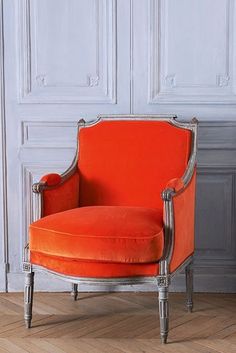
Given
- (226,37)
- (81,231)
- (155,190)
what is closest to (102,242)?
(81,231)

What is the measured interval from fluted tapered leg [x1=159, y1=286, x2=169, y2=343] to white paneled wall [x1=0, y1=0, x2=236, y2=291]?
0.62m

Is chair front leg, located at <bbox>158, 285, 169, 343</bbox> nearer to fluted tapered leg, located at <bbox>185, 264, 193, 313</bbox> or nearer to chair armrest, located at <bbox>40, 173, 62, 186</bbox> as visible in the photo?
fluted tapered leg, located at <bbox>185, 264, 193, 313</bbox>

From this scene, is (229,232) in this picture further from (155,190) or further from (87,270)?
(87,270)

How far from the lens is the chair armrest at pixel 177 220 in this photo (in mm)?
2484

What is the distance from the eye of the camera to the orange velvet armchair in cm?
245

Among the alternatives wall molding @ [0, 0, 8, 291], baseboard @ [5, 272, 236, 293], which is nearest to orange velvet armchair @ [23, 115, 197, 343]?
baseboard @ [5, 272, 236, 293]

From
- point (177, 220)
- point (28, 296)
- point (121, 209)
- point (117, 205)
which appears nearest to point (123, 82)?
point (117, 205)

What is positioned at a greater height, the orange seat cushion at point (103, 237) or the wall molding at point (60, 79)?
the wall molding at point (60, 79)

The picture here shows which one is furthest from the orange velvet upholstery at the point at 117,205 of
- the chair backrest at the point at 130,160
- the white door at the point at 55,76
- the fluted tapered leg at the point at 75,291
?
the fluted tapered leg at the point at 75,291

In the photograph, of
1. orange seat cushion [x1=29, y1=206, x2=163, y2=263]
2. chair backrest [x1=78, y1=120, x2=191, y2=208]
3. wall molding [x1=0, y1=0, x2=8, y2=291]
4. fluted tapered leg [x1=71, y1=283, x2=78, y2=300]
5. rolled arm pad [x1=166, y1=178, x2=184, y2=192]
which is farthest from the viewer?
wall molding [x1=0, y1=0, x2=8, y2=291]

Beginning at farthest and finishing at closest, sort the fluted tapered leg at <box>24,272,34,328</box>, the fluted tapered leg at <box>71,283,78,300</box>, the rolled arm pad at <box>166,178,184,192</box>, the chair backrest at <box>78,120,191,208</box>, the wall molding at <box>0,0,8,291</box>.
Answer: the wall molding at <box>0,0,8,291</box> → the fluted tapered leg at <box>71,283,78,300</box> → the chair backrest at <box>78,120,191,208</box> → the fluted tapered leg at <box>24,272,34,328</box> → the rolled arm pad at <box>166,178,184,192</box>

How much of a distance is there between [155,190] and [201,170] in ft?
1.11

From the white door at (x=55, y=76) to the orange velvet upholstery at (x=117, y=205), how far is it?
0.68 ft

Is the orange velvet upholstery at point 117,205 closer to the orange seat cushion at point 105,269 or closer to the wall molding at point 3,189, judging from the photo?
the orange seat cushion at point 105,269
